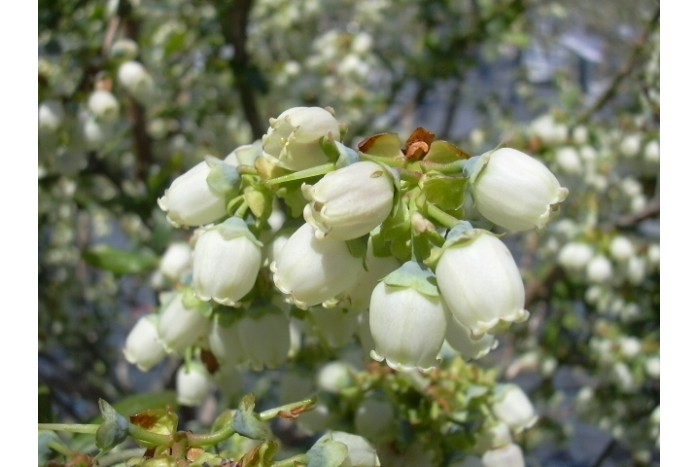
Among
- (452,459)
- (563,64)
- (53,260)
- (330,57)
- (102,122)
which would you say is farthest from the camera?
(563,64)

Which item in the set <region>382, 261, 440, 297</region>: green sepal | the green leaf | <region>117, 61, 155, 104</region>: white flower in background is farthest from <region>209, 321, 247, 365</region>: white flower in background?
<region>117, 61, 155, 104</region>: white flower in background

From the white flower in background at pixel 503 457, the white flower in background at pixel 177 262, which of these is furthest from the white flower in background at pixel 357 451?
the white flower in background at pixel 177 262

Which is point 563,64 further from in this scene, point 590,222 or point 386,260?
point 386,260

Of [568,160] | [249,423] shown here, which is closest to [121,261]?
[249,423]

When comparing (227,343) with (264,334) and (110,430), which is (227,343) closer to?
(264,334)

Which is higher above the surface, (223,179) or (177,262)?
(223,179)

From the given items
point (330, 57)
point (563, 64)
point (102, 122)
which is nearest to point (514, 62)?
point (563, 64)
